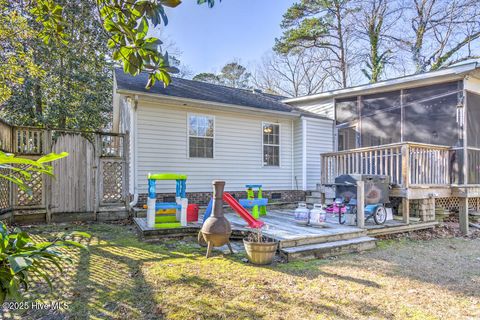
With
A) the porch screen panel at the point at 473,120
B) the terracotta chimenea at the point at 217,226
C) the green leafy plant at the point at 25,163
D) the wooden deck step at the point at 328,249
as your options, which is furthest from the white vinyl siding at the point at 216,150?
the green leafy plant at the point at 25,163

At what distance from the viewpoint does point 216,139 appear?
9219mm

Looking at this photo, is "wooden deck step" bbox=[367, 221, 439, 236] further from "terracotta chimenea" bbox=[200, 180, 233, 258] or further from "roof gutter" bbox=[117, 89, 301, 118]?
"roof gutter" bbox=[117, 89, 301, 118]

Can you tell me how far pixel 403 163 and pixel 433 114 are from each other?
2.97 metres

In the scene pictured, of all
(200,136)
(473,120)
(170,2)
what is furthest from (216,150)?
(473,120)

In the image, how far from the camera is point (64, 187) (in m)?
7.46

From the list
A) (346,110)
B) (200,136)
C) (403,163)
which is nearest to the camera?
(403,163)

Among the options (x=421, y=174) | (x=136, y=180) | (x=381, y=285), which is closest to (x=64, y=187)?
(x=136, y=180)

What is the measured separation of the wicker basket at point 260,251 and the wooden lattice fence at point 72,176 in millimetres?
4782

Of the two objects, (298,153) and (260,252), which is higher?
(298,153)

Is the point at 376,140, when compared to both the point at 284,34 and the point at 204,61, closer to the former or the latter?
the point at 284,34

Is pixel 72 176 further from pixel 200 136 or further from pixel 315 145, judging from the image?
pixel 315 145

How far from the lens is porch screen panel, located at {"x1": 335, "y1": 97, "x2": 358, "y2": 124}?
10.6m

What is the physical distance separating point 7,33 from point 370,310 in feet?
30.4

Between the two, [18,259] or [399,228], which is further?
[399,228]
